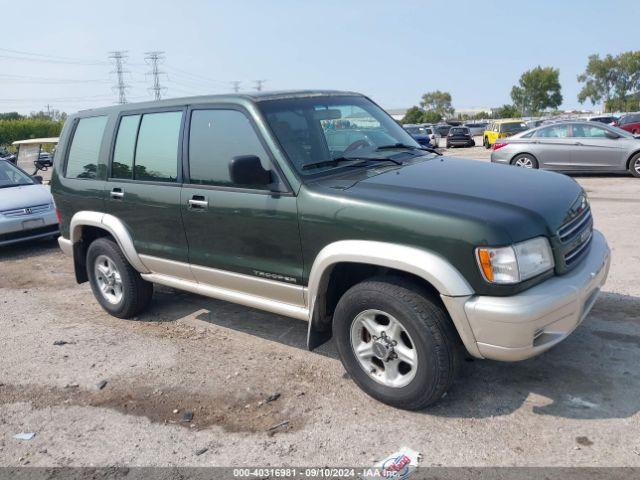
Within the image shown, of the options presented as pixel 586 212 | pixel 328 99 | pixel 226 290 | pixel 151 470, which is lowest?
pixel 151 470

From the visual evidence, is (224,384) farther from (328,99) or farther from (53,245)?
(53,245)

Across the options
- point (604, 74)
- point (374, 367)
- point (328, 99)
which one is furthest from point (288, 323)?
point (604, 74)

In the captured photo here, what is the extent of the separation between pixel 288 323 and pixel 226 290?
0.89 m

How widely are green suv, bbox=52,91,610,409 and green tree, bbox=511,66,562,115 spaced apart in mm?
97689

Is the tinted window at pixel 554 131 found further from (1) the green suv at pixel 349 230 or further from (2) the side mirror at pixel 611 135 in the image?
(1) the green suv at pixel 349 230

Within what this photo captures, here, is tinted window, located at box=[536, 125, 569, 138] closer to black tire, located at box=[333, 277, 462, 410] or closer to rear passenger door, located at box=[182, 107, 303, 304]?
rear passenger door, located at box=[182, 107, 303, 304]

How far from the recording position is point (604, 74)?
101812 mm

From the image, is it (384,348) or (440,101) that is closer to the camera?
(384,348)

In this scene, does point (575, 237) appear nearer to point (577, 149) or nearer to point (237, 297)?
point (237, 297)

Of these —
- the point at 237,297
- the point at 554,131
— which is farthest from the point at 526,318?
the point at 554,131

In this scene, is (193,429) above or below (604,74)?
below

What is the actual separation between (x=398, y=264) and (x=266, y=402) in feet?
4.38

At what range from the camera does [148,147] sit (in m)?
4.93

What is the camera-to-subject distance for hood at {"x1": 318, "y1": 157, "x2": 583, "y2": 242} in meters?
3.24
